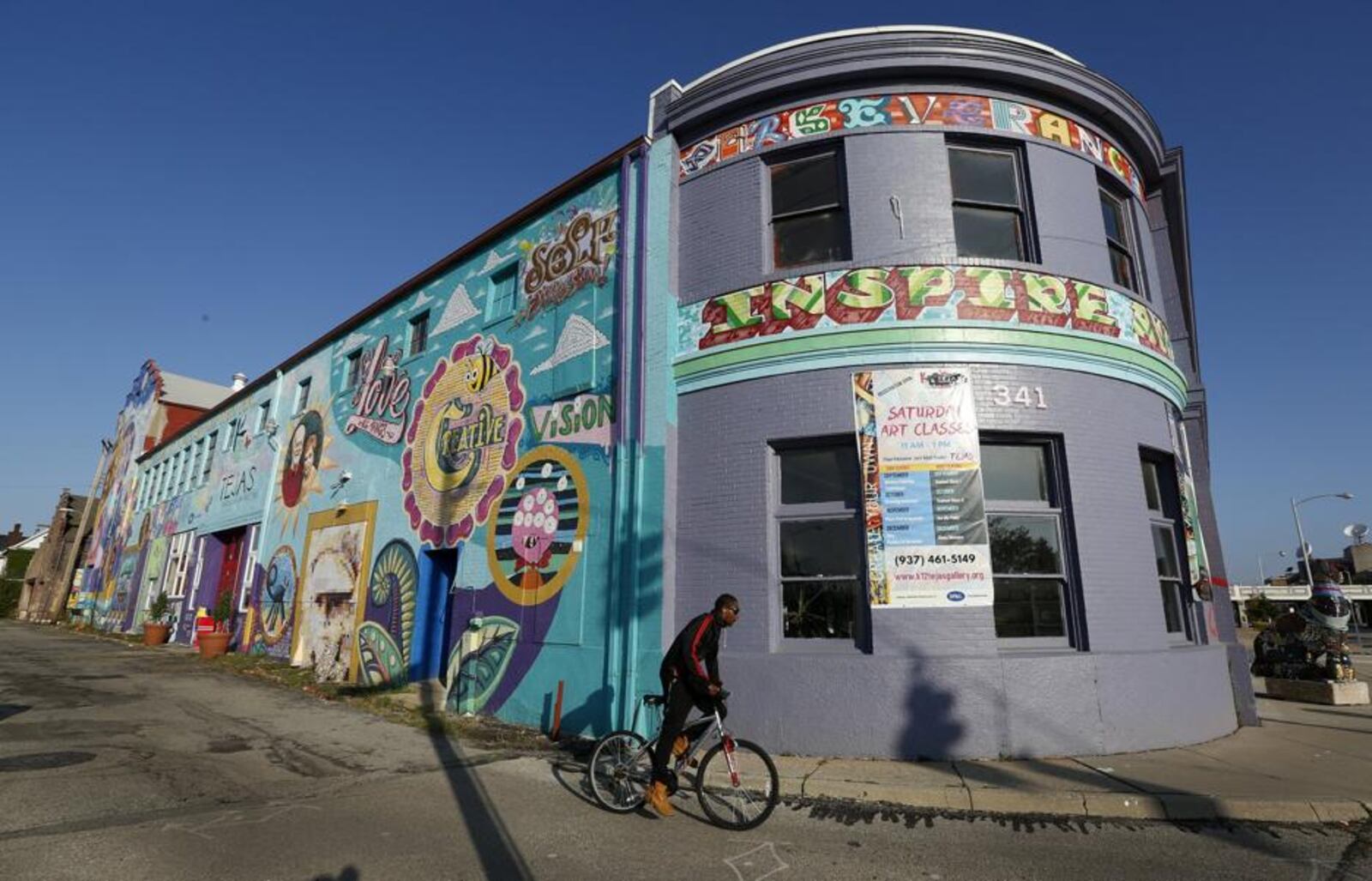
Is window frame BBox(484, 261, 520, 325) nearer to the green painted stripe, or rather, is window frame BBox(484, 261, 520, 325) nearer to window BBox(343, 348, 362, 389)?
the green painted stripe

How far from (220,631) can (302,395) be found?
6.63 meters

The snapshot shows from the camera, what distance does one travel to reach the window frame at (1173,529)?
8898mm

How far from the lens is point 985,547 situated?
7.50 m

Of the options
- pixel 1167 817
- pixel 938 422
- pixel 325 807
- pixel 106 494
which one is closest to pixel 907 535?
pixel 938 422

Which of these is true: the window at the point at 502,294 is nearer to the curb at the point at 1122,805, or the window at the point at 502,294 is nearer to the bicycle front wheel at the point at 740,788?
the bicycle front wheel at the point at 740,788

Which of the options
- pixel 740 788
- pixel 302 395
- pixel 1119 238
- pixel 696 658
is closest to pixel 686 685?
pixel 696 658

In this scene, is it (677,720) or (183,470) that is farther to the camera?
(183,470)

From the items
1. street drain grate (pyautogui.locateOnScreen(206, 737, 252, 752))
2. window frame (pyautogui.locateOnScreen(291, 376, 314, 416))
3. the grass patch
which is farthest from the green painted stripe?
window frame (pyautogui.locateOnScreen(291, 376, 314, 416))

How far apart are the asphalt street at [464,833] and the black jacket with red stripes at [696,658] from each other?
1.08 meters

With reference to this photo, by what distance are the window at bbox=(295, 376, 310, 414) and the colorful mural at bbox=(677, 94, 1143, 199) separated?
14247 millimetres

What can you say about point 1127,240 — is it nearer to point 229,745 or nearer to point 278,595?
point 229,745

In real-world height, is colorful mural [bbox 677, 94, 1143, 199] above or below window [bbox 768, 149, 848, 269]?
above

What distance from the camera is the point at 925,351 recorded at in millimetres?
8070

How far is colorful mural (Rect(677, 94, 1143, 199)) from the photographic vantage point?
29.6 feet
